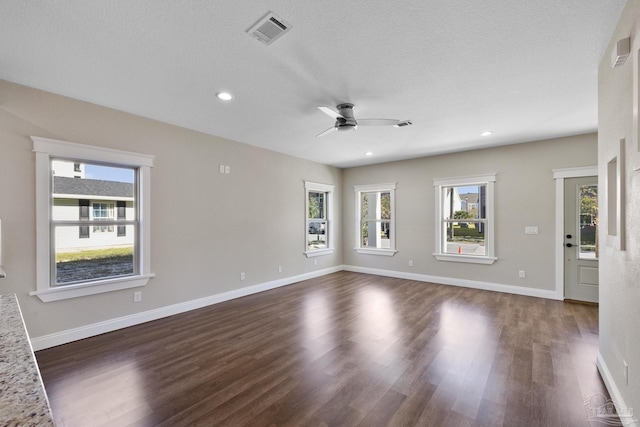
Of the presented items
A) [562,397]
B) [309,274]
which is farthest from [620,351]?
[309,274]

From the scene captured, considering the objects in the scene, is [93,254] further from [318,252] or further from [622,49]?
[622,49]

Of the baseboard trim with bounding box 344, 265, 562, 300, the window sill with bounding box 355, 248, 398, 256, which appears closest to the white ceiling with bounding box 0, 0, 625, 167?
the baseboard trim with bounding box 344, 265, 562, 300

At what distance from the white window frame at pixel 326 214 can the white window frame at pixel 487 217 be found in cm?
244

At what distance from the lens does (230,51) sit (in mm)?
2260

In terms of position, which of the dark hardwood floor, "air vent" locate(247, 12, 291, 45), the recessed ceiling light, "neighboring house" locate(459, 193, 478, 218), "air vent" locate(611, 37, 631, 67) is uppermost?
"air vent" locate(247, 12, 291, 45)

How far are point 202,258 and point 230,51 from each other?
121 inches

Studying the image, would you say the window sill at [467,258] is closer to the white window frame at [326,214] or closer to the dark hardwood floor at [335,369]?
the dark hardwood floor at [335,369]

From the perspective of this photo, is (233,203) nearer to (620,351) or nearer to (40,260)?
(40,260)

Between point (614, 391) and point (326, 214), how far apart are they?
5.63 meters

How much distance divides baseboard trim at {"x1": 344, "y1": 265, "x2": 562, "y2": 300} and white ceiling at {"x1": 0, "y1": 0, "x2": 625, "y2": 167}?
2.79 metres

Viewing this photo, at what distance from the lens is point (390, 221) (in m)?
6.65

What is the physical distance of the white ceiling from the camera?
1.84 metres

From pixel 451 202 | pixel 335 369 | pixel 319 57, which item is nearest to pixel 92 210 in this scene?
pixel 319 57

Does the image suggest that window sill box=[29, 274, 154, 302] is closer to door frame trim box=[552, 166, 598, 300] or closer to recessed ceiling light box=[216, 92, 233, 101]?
recessed ceiling light box=[216, 92, 233, 101]
